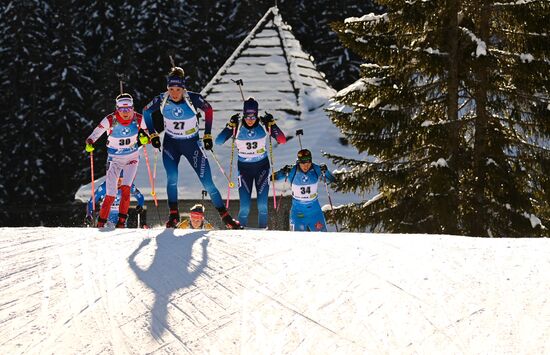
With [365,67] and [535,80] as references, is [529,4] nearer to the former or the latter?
[535,80]

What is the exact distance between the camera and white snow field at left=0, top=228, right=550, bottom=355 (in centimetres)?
550

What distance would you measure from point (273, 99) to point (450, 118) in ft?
29.5

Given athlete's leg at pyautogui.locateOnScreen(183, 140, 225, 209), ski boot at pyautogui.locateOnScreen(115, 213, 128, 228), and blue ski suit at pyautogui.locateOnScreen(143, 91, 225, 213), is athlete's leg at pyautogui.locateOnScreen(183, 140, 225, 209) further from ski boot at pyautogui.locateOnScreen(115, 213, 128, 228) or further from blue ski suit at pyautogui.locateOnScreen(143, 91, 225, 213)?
ski boot at pyautogui.locateOnScreen(115, 213, 128, 228)

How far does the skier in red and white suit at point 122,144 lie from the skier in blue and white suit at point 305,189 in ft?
8.61

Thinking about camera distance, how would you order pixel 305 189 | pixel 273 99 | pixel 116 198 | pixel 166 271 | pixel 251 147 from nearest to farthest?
pixel 166 271, pixel 251 147, pixel 305 189, pixel 116 198, pixel 273 99

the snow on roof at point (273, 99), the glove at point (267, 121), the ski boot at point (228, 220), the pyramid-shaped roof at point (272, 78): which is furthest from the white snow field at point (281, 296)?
the pyramid-shaped roof at point (272, 78)

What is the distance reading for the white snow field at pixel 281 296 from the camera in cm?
550

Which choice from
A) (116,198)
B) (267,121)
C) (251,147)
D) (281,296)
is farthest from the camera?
(116,198)

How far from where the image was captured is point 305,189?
12.9 meters

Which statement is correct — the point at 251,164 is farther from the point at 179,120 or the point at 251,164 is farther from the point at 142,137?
the point at 142,137

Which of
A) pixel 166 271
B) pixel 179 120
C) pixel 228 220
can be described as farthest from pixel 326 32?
pixel 166 271

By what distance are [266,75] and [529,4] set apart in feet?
35.8

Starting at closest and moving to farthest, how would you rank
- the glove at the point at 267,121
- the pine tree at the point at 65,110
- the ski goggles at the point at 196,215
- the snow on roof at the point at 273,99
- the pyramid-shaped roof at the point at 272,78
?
the glove at the point at 267,121 → the ski goggles at the point at 196,215 → the snow on roof at the point at 273,99 → the pyramid-shaped roof at the point at 272,78 → the pine tree at the point at 65,110

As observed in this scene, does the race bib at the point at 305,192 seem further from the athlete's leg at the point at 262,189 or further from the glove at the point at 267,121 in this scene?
the glove at the point at 267,121
